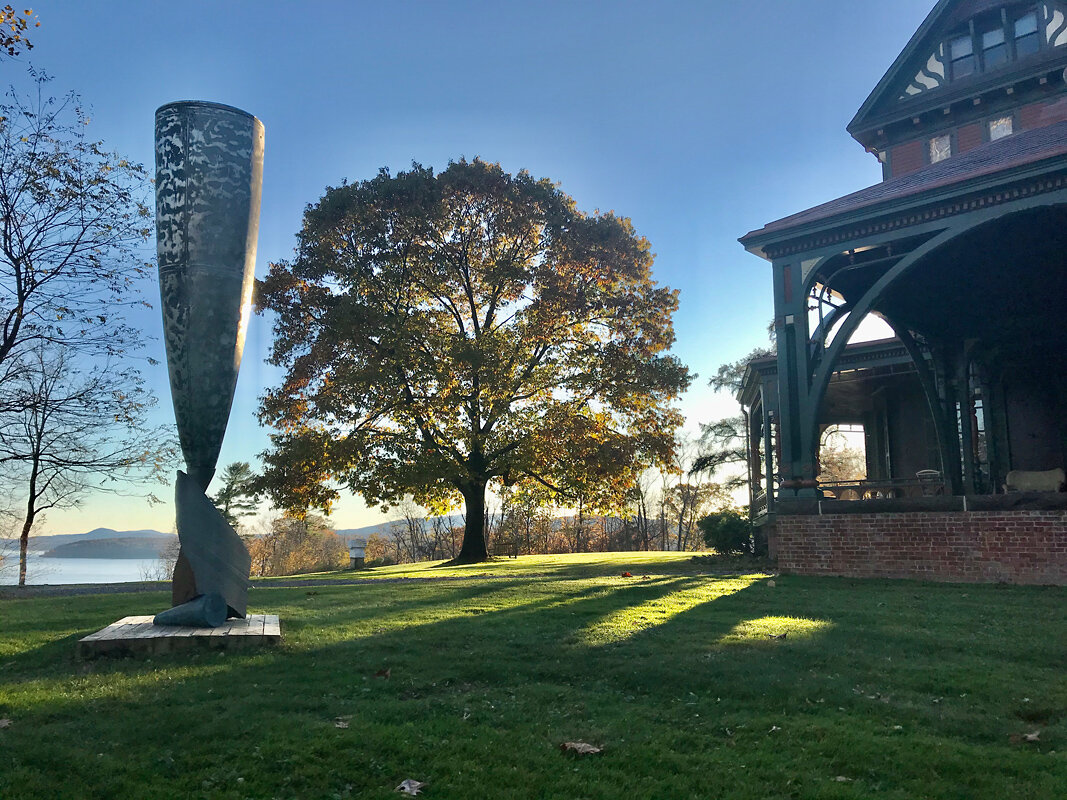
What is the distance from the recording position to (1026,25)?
57.5 ft

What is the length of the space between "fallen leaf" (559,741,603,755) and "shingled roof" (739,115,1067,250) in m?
11.7

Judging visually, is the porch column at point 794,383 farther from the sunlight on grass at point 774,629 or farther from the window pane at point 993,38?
the window pane at point 993,38

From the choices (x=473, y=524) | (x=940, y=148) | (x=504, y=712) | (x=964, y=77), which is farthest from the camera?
(x=473, y=524)

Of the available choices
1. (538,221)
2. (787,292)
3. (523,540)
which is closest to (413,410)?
(538,221)

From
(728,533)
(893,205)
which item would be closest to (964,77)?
(893,205)

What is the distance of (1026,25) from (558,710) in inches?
779

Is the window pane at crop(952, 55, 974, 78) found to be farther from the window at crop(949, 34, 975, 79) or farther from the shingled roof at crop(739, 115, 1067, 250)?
the shingled roof at crop(739, 115, 1067, 250)

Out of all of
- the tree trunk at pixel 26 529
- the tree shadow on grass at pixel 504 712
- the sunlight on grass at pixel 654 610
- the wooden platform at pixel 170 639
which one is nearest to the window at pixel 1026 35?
the sunlight on grass at pixel 654 610

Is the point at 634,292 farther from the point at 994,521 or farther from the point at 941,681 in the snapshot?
the point at 941,681

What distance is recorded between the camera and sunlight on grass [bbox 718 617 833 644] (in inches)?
275

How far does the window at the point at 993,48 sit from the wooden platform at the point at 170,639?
772 inches

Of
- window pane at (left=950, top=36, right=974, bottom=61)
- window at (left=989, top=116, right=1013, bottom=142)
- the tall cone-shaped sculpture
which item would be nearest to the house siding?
window at (left=989, top=116, right=1013, bottom=142)

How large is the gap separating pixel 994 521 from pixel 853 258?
5.44 metres

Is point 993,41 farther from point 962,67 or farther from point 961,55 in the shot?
point 962,67
